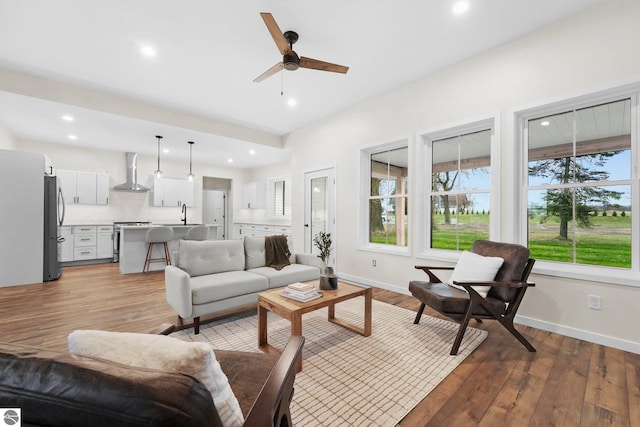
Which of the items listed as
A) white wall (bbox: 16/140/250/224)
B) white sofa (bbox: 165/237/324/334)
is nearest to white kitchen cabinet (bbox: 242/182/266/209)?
white wall (bbox: 16/140/250/224)

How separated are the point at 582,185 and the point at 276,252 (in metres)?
3.40

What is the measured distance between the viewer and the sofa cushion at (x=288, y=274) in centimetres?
314

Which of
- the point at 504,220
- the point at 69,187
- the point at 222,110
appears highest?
Result: the point at 222,110

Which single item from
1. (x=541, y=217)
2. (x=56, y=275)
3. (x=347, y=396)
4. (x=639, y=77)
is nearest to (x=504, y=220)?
(x=541, y=217)

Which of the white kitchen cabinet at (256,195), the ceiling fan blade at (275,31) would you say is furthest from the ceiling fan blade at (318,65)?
the white kitchen cabinet at (256,195)

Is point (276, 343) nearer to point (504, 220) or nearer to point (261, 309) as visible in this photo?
point (261, 309)

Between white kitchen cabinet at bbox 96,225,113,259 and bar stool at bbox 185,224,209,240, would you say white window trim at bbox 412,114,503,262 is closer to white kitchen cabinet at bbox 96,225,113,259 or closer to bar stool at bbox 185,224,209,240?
bar stool at bbox 185,224,209,240

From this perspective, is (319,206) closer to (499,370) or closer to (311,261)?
(311,261)

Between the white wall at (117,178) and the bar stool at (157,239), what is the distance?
234cm

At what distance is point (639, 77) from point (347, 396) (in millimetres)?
3450

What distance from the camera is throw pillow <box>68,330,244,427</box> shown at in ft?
2.24

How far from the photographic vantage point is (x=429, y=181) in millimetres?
3744

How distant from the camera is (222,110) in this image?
474cm

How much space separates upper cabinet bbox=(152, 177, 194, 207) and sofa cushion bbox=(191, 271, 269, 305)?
527cm
